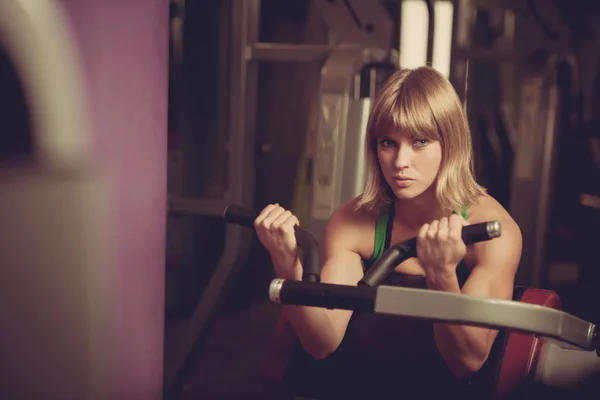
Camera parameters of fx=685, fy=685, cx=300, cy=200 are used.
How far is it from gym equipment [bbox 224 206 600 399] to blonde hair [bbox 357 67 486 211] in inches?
7.0

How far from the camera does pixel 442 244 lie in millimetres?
822

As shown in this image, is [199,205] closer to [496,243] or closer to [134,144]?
[134,144]

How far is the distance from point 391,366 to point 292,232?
266 mm

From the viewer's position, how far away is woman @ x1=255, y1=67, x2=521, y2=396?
934mm

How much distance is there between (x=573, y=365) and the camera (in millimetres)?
945

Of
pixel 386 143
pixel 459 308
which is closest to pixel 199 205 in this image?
pixel 386 143

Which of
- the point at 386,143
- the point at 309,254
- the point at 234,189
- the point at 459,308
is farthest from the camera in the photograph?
the point at 234,189

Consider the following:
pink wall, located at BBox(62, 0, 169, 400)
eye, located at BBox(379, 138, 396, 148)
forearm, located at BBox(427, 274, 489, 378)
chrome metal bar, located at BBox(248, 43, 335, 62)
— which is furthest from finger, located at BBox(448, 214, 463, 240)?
chrome metal bar, located at BBox(248, 43, 335, 62)

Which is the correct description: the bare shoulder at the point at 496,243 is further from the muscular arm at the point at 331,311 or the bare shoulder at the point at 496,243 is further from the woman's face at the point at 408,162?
the muscular arm at the point at 331,311

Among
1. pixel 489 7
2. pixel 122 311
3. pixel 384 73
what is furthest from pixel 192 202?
pixel 489 7

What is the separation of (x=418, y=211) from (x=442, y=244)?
250 mm

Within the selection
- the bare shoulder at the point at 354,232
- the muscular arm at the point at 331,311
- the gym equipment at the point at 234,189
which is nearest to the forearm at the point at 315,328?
the muscular arm at the point at 331,311

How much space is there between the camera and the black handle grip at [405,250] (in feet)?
2.60

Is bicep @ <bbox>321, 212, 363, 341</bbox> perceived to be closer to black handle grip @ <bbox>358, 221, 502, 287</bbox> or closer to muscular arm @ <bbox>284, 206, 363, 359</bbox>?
muscular arm @ <bbox>284, 206, 363, 359</bbox>
